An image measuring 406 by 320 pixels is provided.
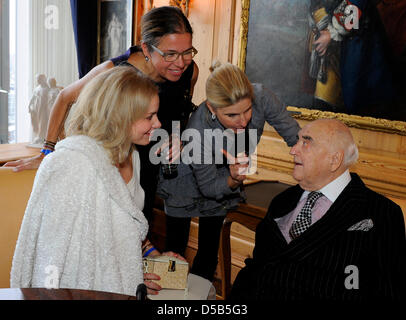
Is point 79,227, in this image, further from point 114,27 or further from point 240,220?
point 114,27

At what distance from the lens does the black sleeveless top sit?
2404 mm

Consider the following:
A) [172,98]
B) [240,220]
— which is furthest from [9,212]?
[240,220]

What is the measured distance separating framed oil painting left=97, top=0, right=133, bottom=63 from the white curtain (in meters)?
0.33

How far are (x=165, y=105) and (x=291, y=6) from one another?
1.51 m

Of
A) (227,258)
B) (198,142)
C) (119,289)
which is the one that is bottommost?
(227,258)

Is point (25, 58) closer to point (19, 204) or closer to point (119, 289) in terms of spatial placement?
point (19, 204)

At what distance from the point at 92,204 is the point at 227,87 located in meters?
0.94

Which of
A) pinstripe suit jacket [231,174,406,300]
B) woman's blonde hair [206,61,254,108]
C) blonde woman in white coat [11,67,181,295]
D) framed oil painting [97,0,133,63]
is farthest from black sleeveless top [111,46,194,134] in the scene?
framed oil painting [97,0,133,63]

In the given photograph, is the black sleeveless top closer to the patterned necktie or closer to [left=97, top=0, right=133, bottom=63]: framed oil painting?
the patterned necktie

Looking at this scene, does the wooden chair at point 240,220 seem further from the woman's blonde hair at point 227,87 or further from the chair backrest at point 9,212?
the chair backrest at point 9,212

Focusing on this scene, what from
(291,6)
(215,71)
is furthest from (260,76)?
(215,71)

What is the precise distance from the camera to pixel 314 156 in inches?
73.9

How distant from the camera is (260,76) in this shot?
11.9 ft

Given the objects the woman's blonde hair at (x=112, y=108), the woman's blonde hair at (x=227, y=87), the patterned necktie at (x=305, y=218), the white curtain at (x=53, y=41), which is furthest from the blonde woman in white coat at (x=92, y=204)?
the white curtain at (x=53, y=41)
